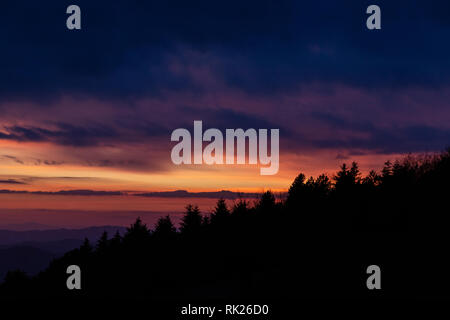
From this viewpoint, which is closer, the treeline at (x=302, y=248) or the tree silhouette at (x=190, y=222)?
the treeline at (x=302, y=248)

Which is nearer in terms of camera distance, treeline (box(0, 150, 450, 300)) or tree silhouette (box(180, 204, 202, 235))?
treeline (box(0, 150, 450, 300))

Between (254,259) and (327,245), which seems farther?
(254,259)

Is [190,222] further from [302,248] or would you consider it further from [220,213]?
[302,248]

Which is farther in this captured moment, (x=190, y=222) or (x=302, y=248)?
(x=190, y=222)

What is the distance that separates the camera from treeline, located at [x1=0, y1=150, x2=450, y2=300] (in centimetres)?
4166

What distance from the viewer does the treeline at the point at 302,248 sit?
41.7 metres

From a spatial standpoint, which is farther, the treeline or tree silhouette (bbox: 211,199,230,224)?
tree silhouette (bbox: 211,199,230,224)

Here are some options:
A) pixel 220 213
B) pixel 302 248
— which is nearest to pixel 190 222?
pixel 220 213

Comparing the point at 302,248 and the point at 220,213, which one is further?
the point at 220,213

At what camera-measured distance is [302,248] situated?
2203 inches

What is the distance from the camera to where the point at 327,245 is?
54.7 meters
